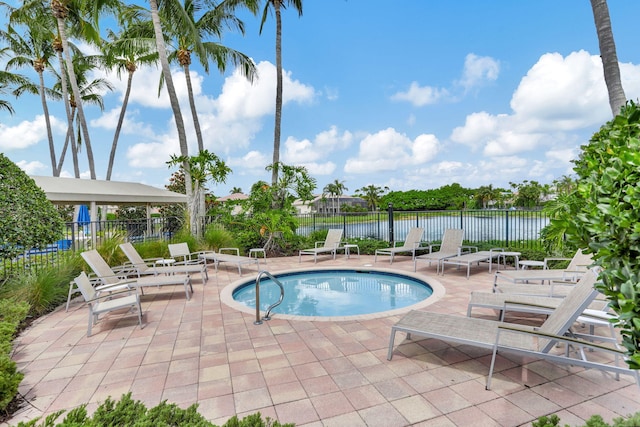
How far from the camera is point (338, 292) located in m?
7.23

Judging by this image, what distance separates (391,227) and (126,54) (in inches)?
544

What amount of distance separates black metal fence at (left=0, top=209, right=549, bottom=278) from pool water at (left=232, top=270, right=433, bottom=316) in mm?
3331

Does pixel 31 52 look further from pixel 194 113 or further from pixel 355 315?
pixel 355 315

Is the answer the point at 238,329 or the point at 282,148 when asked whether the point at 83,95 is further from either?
the point at 238,329

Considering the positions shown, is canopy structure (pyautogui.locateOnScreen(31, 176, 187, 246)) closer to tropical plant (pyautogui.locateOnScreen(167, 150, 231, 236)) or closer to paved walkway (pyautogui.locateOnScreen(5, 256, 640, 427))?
tropical plant (pyautogui.locateOnScreen(167, 150, 231, 236))

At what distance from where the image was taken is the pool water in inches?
238

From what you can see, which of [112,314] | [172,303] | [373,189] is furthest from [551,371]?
[373,189]

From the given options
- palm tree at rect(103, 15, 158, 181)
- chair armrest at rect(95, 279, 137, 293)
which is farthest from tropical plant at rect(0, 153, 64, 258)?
palm tree at rect(103, 15, 158, 181)

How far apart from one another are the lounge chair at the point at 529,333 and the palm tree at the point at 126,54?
52.7 ft

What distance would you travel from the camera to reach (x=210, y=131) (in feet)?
54.6

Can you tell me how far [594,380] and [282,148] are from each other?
11.7 meters

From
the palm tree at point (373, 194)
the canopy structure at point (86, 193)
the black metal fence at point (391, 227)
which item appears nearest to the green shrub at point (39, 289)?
the black metal fence at point (391, 227)

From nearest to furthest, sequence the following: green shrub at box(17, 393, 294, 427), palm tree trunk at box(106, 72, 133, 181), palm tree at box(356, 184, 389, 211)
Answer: green shrub at box(17, 393, 294, 427)
palm tree trunk at box(106, 72, 133, 181)
palm tree at box(356, 184, 389, 211)

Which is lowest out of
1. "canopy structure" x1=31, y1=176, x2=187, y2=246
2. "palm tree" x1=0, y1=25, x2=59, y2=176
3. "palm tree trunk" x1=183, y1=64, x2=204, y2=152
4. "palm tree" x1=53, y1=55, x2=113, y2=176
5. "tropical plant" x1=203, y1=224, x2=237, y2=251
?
"tropical plant" x1=203, y1=224, x2=237, y2=251
